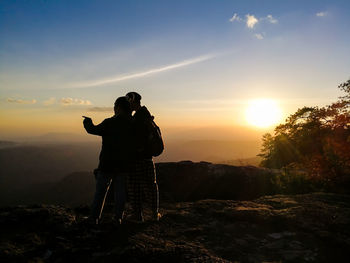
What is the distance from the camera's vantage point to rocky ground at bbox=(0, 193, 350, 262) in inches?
125

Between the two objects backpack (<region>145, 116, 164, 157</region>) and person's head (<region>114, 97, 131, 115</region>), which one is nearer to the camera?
person's head (<region>114, 97, 131, 115</region>)

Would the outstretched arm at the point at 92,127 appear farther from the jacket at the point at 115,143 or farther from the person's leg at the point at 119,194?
the person's leg at the point at 119,194

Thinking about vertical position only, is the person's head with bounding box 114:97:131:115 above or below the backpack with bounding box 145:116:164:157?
above

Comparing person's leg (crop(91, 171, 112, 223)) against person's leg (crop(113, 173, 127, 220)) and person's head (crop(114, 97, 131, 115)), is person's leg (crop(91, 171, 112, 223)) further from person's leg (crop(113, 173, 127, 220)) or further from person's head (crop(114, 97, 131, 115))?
person's head (crop(114, 97, 131, 115))

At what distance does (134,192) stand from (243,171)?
598cm

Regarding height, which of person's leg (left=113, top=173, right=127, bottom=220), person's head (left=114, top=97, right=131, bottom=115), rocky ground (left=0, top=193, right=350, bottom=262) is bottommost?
rocky ground (left=0, top=193, right=350, bottom=262)

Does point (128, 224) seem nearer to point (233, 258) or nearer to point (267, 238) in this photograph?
point (233, 258)

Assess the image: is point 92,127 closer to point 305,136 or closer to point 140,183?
point 140,183

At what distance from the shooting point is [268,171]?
9.96 meters

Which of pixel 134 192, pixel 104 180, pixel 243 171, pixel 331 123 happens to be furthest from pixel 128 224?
pixel 331 123

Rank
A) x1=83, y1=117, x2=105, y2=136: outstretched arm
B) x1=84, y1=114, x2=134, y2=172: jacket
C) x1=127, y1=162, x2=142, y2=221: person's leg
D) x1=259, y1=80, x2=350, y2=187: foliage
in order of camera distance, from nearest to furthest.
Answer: x1=83, y1=117, x2=105, y2=136: outstretched arm, x1=84, y1=114, x2=134, y2=172: jacket, x1=127, y1=162, x2=142, y2=221: person's leg, x1=259, y1=80, x2=350, y2=187: foliage

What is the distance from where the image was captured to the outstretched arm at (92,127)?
407 centimetres

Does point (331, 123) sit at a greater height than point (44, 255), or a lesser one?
greater

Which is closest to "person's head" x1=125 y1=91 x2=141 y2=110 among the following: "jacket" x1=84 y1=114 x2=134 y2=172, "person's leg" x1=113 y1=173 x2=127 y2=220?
"jacket" x1=84 y1=114 x2=134 y2=172
